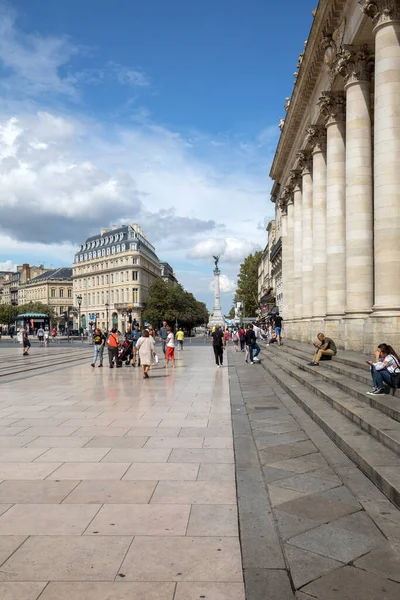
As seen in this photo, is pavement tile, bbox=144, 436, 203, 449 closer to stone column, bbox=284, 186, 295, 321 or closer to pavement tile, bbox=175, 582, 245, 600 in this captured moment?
pavement tile, bbox=175, 582, 245, 600

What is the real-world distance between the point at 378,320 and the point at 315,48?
582 inches

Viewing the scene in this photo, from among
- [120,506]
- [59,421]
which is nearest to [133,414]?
[59,421]

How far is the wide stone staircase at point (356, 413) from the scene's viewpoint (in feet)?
19.7

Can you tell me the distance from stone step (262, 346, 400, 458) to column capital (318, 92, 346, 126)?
12.1 m

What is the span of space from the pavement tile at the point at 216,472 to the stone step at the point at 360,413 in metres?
1.90

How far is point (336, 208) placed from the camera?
21.0m

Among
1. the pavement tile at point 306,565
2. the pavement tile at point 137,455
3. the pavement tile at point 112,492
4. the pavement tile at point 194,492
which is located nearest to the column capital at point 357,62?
the pavement tile at point 137,455

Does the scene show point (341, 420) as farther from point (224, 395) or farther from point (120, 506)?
point (224, 395)

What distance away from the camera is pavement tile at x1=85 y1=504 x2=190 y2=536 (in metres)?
4.51

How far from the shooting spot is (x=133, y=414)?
1059cm

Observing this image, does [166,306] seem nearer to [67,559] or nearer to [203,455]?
[203,455]

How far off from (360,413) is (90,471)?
4120 mm

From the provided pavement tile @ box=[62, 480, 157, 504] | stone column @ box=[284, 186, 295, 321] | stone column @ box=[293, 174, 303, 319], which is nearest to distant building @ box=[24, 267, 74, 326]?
stone column @ box=[284, 186, 295, 321]

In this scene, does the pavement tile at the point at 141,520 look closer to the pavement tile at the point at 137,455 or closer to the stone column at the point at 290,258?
the pavement tile at the point at 137,455
